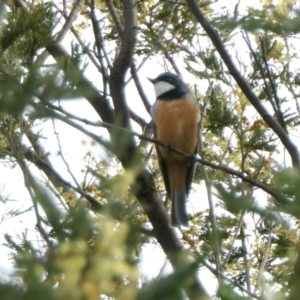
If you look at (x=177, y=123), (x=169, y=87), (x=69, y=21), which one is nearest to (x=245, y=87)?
(x=69, y=21)

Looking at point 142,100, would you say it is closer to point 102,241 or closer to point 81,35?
point 81,35

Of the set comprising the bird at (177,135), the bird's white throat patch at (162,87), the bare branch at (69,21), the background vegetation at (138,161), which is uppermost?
the bird's white throat patch at (162,87)

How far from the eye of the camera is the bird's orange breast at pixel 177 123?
4746 millimetres

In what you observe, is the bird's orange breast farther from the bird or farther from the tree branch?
the tree branch

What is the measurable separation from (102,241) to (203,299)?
133mm

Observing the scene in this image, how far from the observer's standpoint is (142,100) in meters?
4.60

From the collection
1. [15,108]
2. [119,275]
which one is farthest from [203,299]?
[15,108]

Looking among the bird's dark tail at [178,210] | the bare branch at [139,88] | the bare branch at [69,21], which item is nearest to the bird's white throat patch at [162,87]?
the bare branch at [139,88]

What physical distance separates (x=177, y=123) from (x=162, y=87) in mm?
653

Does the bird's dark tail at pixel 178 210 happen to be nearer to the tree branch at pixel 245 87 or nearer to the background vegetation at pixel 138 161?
the background vegetation at pixel 138 161

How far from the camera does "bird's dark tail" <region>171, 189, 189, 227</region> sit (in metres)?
4.21

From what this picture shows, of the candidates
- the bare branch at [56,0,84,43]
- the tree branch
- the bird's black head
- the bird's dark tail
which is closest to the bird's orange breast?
the bird's black head

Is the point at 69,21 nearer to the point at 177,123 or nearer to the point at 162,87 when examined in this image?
the point at 177,123

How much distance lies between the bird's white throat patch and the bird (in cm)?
12
